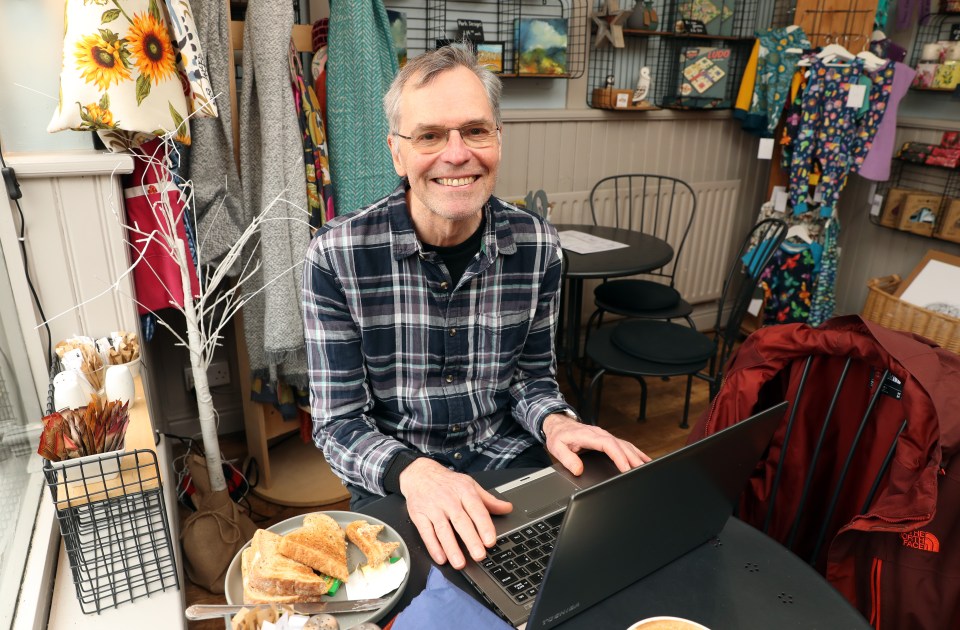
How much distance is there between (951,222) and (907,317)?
0.60m

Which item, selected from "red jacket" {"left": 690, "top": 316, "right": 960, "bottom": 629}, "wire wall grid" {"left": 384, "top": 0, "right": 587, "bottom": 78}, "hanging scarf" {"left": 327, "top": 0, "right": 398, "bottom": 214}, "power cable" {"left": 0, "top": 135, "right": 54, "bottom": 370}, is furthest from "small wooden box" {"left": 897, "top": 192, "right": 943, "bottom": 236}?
"power cable" {"left": 0, "top": 135, "right": 54, "bottom": 370}

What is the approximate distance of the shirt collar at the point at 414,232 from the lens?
4.06 ft

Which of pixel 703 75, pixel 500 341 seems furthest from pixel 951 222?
pixel 500 341

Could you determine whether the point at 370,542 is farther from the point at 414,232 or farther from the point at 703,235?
the point at 703,235

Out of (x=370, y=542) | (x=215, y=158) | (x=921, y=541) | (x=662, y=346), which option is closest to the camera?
(x=370, y=542)

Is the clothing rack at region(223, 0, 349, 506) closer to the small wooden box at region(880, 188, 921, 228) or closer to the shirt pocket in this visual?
the shirt pocket

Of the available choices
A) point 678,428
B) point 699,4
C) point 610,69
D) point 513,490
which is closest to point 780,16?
point 699,4

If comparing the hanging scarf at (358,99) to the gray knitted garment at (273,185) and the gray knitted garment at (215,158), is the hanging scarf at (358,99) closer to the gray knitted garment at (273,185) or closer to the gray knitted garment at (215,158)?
the gray knitted garment at (273,185)

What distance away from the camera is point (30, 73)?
62.3 inches

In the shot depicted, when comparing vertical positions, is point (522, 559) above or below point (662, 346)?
above

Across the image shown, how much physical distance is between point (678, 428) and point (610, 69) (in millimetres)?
1798

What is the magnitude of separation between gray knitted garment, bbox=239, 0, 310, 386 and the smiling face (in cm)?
73

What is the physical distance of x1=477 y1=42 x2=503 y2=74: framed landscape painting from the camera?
2.77 m

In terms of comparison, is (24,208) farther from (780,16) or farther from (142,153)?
(780,16)
